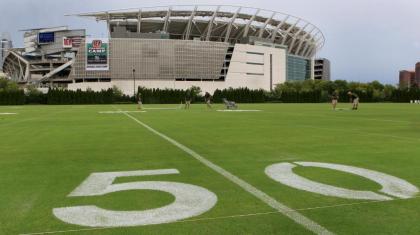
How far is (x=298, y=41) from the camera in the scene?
17225cm

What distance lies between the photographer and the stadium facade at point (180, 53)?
14100cm

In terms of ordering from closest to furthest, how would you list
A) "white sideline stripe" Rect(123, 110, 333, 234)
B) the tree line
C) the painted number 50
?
"white sideline stripe" Rect(123, 110, 333, 234) < the painted number 50 < the tree line

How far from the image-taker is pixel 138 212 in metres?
5.32

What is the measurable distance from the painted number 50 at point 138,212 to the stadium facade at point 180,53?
136865 mm

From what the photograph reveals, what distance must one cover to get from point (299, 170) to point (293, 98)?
104534mm

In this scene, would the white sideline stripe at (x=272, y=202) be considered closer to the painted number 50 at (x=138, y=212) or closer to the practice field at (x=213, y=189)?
the practice field at (x=213, y=189)

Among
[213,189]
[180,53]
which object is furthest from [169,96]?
[213,189]

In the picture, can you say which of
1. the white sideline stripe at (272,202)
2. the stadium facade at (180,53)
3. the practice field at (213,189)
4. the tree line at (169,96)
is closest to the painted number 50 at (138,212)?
the practice field at (213,189)

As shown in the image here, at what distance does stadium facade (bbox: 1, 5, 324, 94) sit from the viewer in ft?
463

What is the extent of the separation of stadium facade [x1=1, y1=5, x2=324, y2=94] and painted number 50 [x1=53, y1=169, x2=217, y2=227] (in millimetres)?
136865

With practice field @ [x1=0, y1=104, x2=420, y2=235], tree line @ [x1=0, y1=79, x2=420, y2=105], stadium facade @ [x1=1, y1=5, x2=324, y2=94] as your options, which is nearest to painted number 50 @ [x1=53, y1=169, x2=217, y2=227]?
practice field @ [x1=0, y1=104, x2=420, y2=235]

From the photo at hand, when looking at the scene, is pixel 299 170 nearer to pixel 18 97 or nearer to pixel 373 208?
pixel 373 208

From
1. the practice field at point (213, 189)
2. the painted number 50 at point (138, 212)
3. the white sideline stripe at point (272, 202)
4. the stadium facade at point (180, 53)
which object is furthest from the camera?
the stadium facade at point (180, 53)

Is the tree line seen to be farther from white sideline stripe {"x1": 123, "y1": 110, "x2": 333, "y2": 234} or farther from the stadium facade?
white sideline stripe {"x1": 123, "y1": 110, "x2": 333, "y2": 234}
